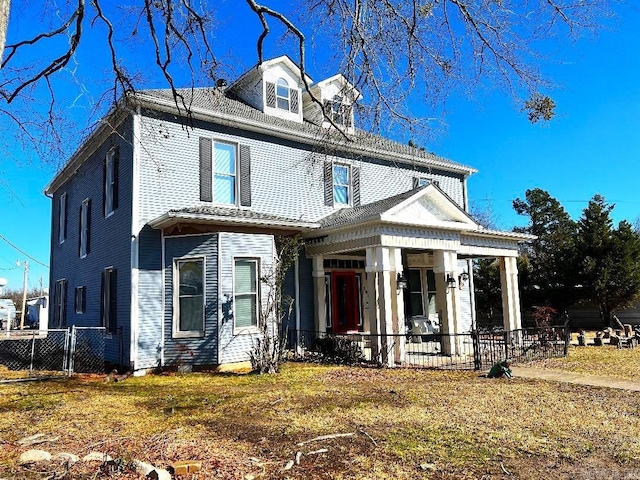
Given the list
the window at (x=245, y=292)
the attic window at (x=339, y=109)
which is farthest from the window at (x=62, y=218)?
the attic window at (x=339, y=109)

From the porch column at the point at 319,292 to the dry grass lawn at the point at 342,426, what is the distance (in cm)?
427

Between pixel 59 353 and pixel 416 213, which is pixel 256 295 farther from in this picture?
pixel 59 353

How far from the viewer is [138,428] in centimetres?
654

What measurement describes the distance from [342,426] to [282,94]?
40.2 ft

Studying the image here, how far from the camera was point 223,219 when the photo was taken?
39.9ft

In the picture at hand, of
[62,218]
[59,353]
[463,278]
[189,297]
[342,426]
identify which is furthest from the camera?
[62,218]

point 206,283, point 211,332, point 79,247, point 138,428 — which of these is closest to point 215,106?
point 206,283

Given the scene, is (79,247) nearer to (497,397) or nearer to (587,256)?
(497,397)

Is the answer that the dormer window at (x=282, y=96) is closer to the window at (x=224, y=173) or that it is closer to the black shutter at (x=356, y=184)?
the black shutter at (x=356, y=184)

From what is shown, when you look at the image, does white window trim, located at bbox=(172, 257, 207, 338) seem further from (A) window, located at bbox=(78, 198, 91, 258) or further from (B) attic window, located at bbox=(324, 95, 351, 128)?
(B) attic window, located at bbox=(324, 95, 351, 128)

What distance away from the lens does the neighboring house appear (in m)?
12.2

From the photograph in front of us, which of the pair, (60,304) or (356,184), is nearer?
(356,184)

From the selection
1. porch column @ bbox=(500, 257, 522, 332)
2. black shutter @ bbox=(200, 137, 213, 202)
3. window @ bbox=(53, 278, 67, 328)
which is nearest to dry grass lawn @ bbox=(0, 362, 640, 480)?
black shutter @ bbox=(200, 137, 213, 202)

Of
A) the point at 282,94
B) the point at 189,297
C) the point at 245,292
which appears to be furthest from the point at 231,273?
the point at 282,94
